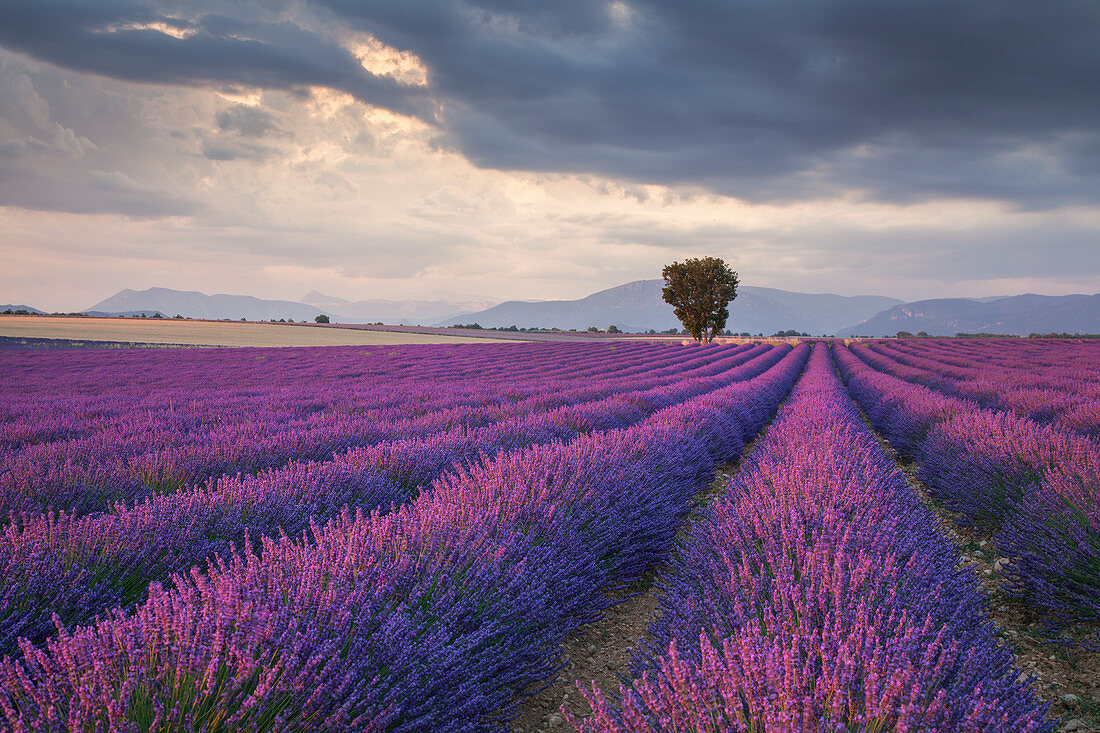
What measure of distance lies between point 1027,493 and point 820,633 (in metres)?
3.08

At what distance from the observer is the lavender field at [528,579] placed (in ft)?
4.07

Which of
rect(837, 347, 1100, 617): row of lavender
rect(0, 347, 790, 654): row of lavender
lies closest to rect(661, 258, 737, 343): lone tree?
rect(837, 347, 1100, 617): row of lavender

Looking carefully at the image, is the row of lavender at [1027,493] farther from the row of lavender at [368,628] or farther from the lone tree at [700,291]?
the lone tree at [700,291]

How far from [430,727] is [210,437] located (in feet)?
14.0

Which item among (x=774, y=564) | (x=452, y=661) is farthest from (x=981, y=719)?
(x=452, y=661)

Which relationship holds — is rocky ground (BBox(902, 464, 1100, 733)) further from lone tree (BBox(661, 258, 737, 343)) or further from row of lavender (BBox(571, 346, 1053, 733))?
lone tree (BBox(661, 258, 737, 343))

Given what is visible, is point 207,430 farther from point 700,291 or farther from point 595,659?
point 700,291

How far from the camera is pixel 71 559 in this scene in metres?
2.12

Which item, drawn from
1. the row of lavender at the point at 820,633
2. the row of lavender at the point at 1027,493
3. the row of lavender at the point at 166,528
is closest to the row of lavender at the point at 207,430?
the row of lavender at the point at 166,528

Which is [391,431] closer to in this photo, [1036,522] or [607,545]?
[607,545]

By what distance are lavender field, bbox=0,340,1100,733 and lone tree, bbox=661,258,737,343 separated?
3104 cm

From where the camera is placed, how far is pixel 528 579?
6.97 ft

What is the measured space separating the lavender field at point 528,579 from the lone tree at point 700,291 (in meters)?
31.0

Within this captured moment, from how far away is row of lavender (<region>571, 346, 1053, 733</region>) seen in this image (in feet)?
3.91
